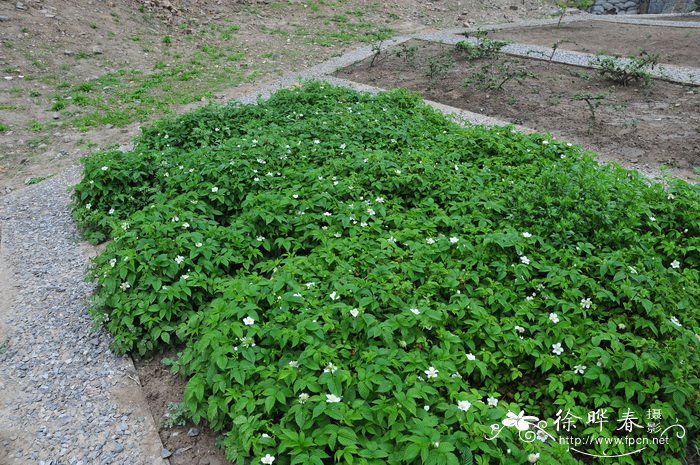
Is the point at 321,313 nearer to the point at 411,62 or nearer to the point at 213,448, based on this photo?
the point at 213,448

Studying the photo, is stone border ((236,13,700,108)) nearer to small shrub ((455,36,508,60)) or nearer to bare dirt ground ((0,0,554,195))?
bare dirt ground ((0,0,554,195))

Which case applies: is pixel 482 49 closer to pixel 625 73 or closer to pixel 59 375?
pixel 625 73

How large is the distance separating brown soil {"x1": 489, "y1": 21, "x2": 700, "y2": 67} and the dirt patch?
34.2 feet

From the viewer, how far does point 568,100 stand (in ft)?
25.5

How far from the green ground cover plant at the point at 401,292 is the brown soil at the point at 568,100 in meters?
1.79

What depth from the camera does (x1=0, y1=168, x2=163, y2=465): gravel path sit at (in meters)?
2.72

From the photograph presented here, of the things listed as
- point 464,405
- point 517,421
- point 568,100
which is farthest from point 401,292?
point 568,100

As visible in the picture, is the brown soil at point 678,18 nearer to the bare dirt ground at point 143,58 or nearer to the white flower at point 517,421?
the bare dirt ground at point 143,58

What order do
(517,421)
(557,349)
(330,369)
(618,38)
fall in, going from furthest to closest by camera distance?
(618,38)
(557,349)
(330,369)
(517,421)

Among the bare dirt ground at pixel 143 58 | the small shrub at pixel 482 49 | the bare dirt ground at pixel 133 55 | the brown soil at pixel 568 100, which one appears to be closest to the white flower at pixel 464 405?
the bare dirt ground at pixel 143 58

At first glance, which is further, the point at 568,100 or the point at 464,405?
the point at 568,100

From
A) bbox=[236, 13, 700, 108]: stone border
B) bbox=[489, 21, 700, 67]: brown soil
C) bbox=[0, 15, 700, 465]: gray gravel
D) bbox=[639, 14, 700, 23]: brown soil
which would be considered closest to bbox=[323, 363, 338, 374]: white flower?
bbox=[0, 15, 700, 465]: gray gravel

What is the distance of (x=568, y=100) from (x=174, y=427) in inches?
287

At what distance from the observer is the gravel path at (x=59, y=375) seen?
2723mm
